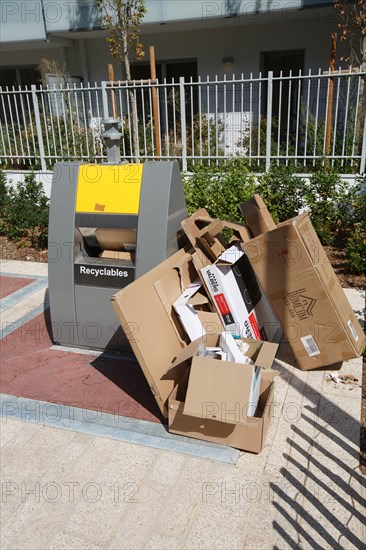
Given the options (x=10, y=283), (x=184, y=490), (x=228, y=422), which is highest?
(x=228, y=422)

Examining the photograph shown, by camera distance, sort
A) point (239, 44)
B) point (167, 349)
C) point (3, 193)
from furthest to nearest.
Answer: point (239, 44), point (3, 193), point (167, 349)

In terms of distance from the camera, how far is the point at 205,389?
2.86m

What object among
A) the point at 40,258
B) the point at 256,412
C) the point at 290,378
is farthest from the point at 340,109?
the point at 256,412

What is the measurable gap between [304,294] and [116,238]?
5.35 ft

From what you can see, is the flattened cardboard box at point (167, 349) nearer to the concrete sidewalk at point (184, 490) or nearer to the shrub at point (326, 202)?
the concrete sidewalk at point (184, 490)

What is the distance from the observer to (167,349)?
11.1ft

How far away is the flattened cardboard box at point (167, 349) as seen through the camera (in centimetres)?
297

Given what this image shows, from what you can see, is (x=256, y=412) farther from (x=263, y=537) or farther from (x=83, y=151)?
(x=83, y=151)

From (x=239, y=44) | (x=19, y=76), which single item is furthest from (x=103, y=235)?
(x=19, y=76)

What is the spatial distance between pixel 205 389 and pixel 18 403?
159 cm

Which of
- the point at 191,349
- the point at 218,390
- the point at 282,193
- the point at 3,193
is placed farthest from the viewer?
the point at 3,193

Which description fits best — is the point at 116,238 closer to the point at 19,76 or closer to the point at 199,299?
the point at 199,299

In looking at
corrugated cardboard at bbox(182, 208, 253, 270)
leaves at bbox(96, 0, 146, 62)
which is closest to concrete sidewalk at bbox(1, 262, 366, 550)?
corrugated cardboard at bbox(182, 208, 253, 270)

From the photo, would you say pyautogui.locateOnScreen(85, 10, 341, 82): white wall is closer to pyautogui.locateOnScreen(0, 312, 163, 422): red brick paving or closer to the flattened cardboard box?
the flattened cardboard box
